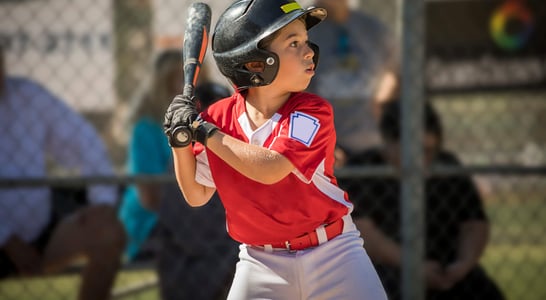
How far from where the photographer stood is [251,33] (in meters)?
2.77

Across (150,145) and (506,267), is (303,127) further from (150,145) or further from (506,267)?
(506,267)

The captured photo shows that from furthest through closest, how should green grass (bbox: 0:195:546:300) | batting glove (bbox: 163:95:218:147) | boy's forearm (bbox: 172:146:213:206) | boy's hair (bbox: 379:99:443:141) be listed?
green grass (bbox: 0:195:546:300) → boy's hair (bbox: 379:99:443:141) → boy's forearm (bbox: 172:146:213:206) → batting glove (bbox: 163:95:218:147)

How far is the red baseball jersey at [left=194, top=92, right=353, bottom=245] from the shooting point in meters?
2.76

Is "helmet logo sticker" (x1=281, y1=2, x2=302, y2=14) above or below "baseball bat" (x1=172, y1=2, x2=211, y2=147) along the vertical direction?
above

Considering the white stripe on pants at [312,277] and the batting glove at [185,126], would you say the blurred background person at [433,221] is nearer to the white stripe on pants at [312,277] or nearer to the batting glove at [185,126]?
the white stripe on pants at [312,277]

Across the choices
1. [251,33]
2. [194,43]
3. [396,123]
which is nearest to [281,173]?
[251,33]

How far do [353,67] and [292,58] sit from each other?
2508 millimetres

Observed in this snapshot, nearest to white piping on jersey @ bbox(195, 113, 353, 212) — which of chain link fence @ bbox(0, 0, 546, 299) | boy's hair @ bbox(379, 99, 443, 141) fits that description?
chain link fence @ bbox(0, 0, 546, 299)

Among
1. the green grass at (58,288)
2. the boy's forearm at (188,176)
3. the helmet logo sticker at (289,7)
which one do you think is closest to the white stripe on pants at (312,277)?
the boy's forearm at (188,176)

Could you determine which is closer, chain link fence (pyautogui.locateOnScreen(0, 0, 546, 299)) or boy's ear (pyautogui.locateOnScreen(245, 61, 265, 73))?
boy's ear (pyautogui.locateOnScreen(245, 61, 265, 73))

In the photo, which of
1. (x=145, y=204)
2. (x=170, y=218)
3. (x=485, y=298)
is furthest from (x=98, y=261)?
(x=485, y=298)

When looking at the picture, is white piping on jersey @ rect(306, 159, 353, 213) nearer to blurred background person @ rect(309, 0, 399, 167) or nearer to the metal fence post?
the metal fence post

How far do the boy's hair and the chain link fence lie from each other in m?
0.25

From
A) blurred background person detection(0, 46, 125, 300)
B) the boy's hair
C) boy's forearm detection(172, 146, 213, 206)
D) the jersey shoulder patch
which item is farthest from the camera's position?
the boy's hair
